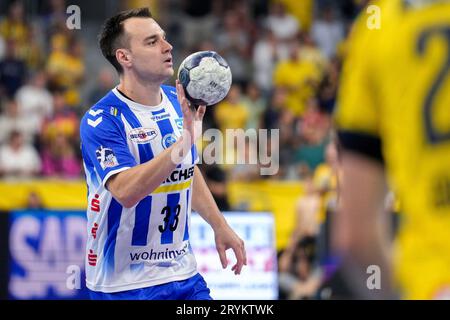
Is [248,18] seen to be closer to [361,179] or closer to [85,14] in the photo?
[85,14]

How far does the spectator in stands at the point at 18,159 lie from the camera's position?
45.4 ft

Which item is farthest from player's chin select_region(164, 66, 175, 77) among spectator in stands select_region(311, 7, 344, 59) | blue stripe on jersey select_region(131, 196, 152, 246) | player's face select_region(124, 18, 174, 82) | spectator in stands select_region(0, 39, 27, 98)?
spectator in stands select_region(311, 7, 344, 59)

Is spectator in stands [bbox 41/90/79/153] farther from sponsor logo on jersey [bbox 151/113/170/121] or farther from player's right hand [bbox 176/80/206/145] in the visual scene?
player's right hand [bbox 176/80/206/145]

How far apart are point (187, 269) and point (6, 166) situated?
858 centimetres

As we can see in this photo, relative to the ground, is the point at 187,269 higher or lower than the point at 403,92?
lower

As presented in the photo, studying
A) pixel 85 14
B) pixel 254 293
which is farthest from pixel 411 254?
pixel 85 14

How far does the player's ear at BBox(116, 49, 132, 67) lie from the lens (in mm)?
6059

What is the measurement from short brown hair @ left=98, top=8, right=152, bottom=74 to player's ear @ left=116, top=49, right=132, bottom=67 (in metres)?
0.03

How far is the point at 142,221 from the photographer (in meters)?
5.74

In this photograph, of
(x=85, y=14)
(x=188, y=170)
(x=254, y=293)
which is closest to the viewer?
(x=188, y=170)

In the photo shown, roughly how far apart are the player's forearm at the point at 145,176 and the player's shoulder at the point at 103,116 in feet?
1.24

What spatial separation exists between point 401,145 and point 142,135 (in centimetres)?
309

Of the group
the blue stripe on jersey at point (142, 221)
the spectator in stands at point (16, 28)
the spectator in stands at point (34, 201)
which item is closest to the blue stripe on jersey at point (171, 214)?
the blue stripe on jersey at point (142, 221)

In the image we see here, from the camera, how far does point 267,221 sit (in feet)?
38.0
